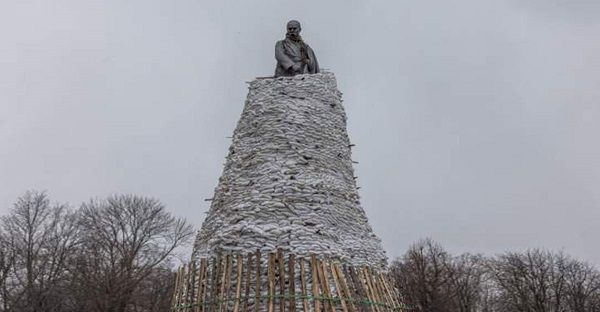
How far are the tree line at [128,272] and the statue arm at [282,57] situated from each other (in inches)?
570

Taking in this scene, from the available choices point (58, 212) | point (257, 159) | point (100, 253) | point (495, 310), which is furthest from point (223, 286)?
point (495, 310)

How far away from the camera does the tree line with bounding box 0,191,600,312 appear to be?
2339 cm

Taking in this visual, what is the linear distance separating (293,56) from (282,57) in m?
0.19

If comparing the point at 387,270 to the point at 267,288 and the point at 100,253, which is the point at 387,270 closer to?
the point at 267,288

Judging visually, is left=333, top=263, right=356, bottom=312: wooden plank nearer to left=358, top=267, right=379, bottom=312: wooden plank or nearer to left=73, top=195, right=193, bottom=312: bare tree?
left=358, top=267, right=379, bottom=312: wooden plank

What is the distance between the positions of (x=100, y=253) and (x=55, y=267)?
2.13 meters

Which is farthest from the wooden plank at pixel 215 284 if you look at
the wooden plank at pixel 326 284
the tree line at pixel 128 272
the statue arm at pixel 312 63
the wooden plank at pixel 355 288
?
the tree line at pixel 128 272

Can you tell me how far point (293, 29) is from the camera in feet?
29.6

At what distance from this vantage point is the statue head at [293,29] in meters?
8.98

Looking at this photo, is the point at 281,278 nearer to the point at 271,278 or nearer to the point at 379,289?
the point at 271,278

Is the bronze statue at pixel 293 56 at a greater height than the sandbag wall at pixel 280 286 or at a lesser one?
greater

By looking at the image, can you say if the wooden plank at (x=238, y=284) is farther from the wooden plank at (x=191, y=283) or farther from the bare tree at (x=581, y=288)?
the bare tree at (x=581, y=288)

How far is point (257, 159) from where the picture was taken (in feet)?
21.5

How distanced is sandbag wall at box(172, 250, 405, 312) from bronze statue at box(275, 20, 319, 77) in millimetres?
3716
